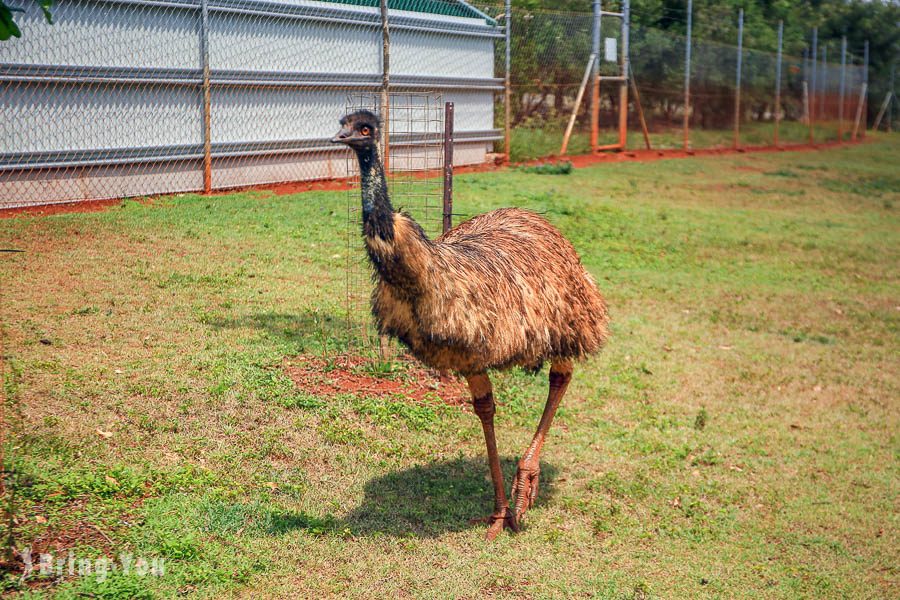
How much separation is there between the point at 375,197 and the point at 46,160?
5.66 metres

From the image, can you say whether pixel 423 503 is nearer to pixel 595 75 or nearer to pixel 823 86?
pixel 595 75

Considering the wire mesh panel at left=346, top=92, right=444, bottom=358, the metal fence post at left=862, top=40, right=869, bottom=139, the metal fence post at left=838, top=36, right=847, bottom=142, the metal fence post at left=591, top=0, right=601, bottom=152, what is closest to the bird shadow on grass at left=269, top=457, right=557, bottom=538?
the wire mesh panel at left=346, top=92, right=444, bottom=358

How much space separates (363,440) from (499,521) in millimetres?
1187

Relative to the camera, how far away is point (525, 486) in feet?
18.4

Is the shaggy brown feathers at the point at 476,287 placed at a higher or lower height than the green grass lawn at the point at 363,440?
higher

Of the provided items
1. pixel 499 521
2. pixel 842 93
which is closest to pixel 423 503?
pixel 499 521

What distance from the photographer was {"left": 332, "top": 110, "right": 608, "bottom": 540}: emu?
14.5 feet

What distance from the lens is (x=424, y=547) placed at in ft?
16.9

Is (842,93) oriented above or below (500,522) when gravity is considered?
above

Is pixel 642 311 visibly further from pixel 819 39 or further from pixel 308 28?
pixel 819 39

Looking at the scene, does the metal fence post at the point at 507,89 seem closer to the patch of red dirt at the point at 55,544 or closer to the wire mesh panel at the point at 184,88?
the wire mesh panel at the point at 184,88

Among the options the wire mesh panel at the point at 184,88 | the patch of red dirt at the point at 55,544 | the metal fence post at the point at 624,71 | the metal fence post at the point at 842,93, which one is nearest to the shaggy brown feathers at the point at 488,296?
the patch of red dirt at the point at 55,544

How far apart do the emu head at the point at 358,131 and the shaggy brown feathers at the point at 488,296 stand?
0.40 m

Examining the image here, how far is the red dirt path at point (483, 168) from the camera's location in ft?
28.1
